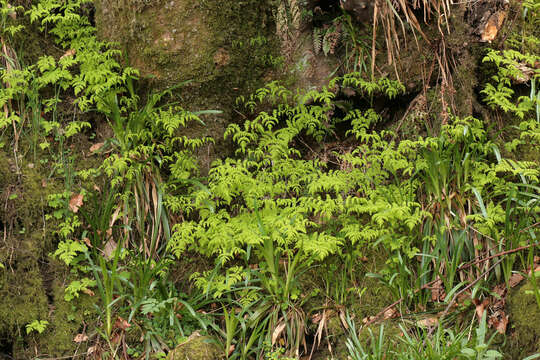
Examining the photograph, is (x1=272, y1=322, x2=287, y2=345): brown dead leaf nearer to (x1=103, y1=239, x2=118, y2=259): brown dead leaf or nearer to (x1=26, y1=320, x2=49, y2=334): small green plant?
(x1=103, y1=239, x2=118, y2=259): brown dead leaf

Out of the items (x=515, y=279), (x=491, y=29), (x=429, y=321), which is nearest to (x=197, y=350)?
(x=429, y=321)

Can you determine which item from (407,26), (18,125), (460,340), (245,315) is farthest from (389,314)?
(18,125)

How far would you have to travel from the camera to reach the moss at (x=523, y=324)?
3.14 m

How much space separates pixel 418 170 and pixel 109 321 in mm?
2497

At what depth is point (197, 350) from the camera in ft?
11.5

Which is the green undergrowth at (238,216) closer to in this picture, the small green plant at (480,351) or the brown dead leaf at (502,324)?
the brown dead leaf at (502,324)

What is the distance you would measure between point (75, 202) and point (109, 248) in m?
0.46

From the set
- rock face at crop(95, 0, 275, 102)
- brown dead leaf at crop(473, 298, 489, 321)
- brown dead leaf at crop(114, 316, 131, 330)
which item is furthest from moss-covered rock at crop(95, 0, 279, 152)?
brown dead leaf at crop(473, 298, 489, 321)

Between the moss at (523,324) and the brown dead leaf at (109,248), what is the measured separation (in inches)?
113

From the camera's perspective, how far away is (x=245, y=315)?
3.82m

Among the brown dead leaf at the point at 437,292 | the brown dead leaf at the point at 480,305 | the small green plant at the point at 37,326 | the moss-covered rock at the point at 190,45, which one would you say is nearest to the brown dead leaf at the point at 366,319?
the brown dead leaf at the point at 437,292

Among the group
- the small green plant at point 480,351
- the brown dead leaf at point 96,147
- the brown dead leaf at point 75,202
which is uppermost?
the brown dead leaf at point 96,147

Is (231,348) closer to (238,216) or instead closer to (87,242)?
(238,216)

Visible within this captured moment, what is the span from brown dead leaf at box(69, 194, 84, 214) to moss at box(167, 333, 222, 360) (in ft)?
4.64
